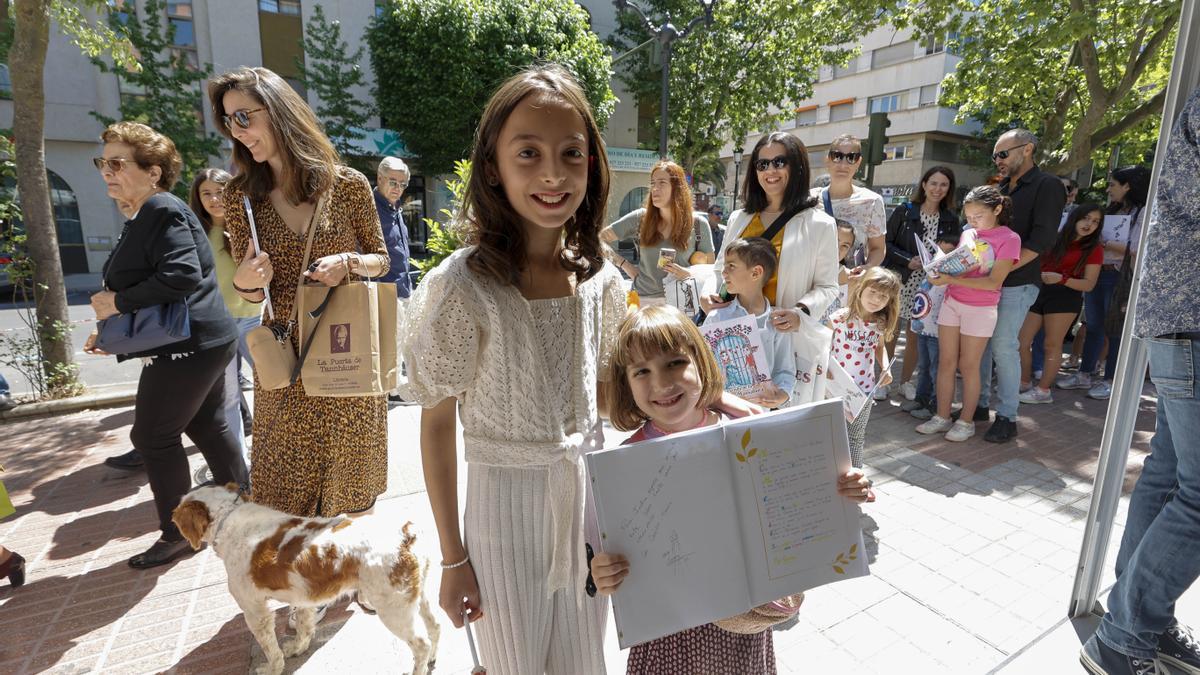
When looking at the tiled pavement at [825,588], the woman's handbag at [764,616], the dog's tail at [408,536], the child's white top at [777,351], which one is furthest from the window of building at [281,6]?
the woman's handbag at [764,616]

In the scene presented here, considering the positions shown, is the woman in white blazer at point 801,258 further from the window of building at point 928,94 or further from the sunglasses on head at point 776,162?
the window of building at point 928,94

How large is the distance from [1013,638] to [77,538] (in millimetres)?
4814

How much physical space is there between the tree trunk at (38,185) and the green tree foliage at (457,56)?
11786 millimetres

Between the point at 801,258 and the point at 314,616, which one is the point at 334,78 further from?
the point at 314,616

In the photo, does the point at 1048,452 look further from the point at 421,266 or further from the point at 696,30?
the point at 696,30

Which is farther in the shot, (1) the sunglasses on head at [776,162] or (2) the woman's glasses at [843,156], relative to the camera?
(2) the woman's glasses at [843,156]

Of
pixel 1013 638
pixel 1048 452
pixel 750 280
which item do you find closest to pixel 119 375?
pixel 750 280

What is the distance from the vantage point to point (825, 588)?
9.25 ft

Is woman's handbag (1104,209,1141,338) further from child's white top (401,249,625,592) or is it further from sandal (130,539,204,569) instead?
sandal (130,539,204,569)

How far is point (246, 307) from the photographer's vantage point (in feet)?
13.2

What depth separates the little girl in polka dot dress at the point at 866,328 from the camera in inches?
137

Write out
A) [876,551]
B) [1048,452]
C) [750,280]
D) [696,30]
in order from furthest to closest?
1. [696,30]
2. [1048,452]
3. [876,551]
4. [750,280]

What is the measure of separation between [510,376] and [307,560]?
4.24 ft

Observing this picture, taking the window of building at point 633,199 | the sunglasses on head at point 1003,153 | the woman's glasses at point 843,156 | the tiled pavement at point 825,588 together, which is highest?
the window of building at point 633,199
